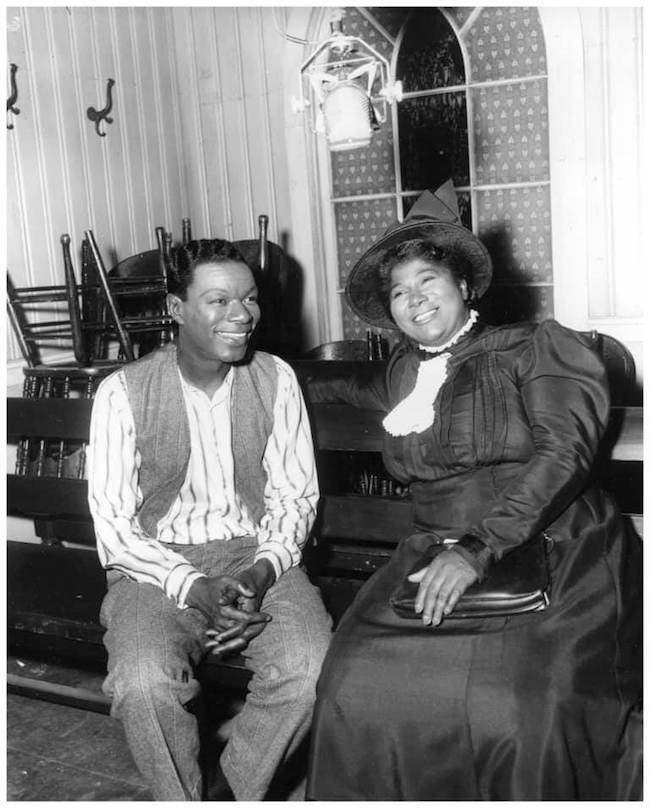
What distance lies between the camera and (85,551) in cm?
316

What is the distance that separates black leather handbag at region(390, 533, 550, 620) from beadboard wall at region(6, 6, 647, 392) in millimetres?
2966

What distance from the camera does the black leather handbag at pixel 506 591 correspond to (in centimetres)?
183

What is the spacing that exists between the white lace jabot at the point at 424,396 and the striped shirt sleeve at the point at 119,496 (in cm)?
68

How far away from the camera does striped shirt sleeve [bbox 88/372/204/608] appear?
221cm

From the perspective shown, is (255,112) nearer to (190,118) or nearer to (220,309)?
(190,118)

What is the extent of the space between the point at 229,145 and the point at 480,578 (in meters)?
4.84

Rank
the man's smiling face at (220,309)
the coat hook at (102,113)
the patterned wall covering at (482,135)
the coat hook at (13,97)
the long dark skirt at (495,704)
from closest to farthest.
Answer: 1. the long dark skirt at (495,704)
2. the man's smiling face at (220,309)
3. the coat hook at (13,97)
4. the coat hook at (102,113)
5. the patterned wall covering at (482,135)

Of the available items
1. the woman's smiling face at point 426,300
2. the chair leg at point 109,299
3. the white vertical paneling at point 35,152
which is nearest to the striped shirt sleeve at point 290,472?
the woman's smiling face at point 426,300

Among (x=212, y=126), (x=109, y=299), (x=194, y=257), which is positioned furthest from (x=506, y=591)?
(x=212, y=126)

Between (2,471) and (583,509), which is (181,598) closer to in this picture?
(2,471)

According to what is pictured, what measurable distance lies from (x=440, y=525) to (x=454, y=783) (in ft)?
2.06

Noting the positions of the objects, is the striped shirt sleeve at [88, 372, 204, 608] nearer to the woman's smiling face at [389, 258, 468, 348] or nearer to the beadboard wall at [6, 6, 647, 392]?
the woman's smiling face at [389, 258, 468, 348]

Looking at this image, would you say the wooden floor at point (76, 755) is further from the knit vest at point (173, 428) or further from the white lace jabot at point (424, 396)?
the white lace jabot at point (424, 396)

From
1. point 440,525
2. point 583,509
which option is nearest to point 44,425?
point 440,525
